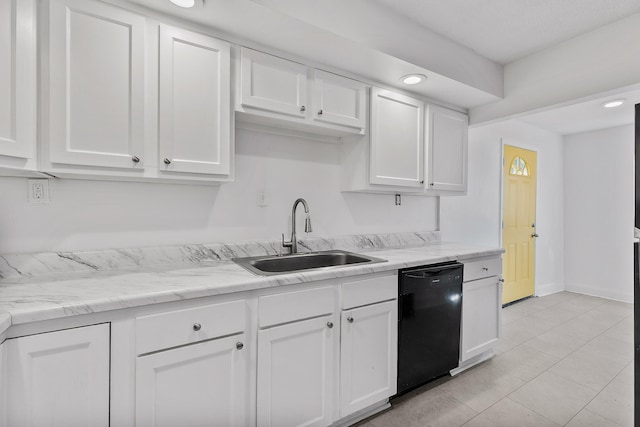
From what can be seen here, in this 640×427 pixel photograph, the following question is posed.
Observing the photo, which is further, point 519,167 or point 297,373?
point 519,167

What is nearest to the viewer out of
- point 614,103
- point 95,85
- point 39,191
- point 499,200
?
point 95,85

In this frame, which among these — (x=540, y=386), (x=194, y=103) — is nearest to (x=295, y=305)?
(x=194, y=103)

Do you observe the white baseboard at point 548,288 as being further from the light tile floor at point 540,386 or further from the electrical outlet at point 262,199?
the electrical outlet at point 262,199

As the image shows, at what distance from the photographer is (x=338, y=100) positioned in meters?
2.07

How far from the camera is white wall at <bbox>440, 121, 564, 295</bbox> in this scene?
3.39 metres

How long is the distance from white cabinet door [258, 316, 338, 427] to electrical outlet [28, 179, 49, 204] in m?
1.25

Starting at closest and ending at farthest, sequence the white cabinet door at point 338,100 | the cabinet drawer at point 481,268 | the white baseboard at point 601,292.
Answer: the white cabinet door at point 338,100
the cabinet drawer at point 481,268
the white baseboard at point 601,292

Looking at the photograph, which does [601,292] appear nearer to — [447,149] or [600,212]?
[600,212]

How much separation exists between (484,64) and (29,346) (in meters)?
3.24

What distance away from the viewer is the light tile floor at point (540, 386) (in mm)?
1832

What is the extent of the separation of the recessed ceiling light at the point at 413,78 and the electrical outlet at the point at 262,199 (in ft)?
4.28

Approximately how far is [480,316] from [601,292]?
3.31 metres

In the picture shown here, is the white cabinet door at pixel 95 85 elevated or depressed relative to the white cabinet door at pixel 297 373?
elevated

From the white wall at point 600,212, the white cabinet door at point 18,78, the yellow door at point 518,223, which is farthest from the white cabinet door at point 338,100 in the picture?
the white wall at point 600,212
